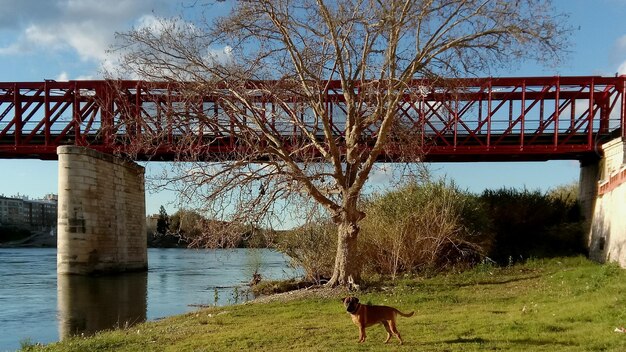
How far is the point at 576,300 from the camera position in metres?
11.5

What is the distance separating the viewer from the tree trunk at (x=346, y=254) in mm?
16078

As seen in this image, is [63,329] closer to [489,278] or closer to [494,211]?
[489,278]

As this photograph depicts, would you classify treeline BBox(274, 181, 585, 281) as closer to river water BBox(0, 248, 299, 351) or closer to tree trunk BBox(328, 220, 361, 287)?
tree trunk BBox(328, 220, 361, 287)

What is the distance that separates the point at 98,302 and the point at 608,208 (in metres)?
20.0

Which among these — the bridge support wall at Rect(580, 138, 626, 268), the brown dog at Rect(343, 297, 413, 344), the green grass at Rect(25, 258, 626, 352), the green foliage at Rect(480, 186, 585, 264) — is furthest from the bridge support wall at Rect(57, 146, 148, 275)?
the brown dog at Rect(343, 297, 413, 344)

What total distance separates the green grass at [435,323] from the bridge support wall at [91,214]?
2618 centimetres

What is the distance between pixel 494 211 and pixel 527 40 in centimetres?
1335

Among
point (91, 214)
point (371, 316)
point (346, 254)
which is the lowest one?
point (371, 316)

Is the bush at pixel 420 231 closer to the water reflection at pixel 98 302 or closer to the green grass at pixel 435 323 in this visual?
the green grass at pixel 435 323

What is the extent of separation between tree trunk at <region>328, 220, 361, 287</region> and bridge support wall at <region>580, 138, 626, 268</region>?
840 cm

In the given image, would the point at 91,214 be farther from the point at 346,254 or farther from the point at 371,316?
the point at 371,316

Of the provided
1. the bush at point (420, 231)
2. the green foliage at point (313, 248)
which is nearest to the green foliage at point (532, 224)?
the bush at point (420, 231)

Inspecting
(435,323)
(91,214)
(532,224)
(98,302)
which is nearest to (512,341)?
(435,323)

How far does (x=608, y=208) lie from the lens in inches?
851
